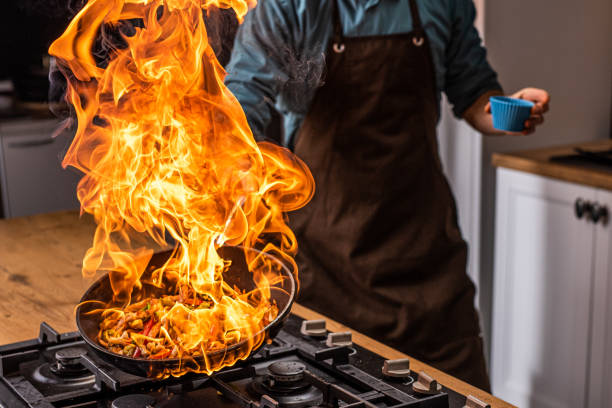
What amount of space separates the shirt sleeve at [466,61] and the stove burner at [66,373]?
3.80ft

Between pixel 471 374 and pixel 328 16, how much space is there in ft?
2.75

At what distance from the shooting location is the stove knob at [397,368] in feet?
2.99

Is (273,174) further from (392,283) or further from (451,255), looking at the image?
(451,255)

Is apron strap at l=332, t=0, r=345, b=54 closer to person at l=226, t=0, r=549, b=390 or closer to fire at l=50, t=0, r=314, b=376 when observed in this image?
person at l=226, t=0, r=549, b=390

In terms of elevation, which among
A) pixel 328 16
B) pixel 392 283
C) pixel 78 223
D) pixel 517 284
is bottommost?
pixel 517 284

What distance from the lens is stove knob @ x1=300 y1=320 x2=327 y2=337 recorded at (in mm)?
1041

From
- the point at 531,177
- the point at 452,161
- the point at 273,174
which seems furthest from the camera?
the point at 452,161

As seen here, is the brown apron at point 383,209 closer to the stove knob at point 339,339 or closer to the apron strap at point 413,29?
the apron strap at point 413,29

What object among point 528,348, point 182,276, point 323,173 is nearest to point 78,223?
point 323,173

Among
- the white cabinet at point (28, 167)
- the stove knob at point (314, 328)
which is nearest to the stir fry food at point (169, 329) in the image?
the stove knob at point (314, 328)

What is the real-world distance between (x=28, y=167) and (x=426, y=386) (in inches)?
120

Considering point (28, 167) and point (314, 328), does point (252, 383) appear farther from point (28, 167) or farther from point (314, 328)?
point (28, 167)

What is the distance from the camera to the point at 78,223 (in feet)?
5.87

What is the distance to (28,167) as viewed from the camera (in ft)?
11.5
